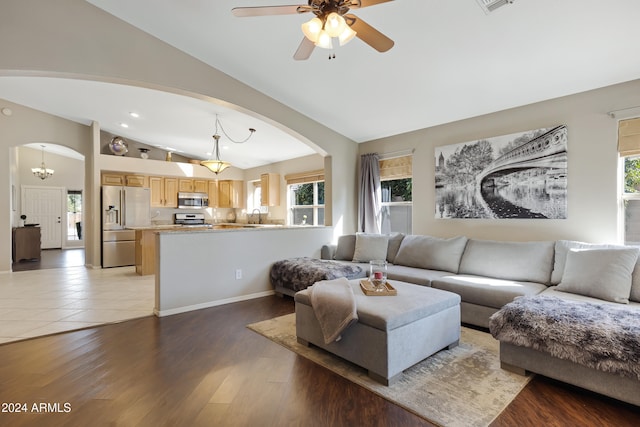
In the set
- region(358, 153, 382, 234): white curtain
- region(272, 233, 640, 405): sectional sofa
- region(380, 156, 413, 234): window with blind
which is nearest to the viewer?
region(272, 233, 640, 405): sectional sofa

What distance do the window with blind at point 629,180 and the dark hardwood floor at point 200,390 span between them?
206 centimetres

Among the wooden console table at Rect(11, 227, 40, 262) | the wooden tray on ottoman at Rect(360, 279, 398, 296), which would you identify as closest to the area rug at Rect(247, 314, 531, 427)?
the wooden tray on ottoman at Rect(360, 279, 398, 296)

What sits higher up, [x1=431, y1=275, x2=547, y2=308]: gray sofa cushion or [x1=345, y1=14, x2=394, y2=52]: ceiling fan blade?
[x1=345, y1=14, x2=394, y2=52]: ceiling fan blade

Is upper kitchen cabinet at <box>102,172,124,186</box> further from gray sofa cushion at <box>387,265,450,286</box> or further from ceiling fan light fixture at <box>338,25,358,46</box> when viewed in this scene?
ceiling fan light fixture at <box>338,25,358,46</box>

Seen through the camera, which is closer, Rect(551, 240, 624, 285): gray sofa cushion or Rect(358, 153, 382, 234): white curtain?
Rect(551, 240, 624, 285): gray sofa cushion

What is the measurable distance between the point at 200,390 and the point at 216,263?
81.2 inches

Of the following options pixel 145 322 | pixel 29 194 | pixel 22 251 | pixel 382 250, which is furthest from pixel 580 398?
pixel 29 194

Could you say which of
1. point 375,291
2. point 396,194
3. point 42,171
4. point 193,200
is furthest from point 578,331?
point 42,171

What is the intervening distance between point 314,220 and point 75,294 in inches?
167

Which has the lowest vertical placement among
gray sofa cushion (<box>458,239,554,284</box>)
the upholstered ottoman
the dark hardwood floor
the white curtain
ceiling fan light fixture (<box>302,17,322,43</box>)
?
the dark hardwood floor

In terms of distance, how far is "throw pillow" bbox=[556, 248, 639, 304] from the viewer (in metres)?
2.62

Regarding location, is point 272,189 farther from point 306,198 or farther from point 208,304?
point 208,304

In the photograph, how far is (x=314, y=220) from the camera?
6.93m

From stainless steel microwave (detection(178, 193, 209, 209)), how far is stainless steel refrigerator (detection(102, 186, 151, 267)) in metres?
1.00
